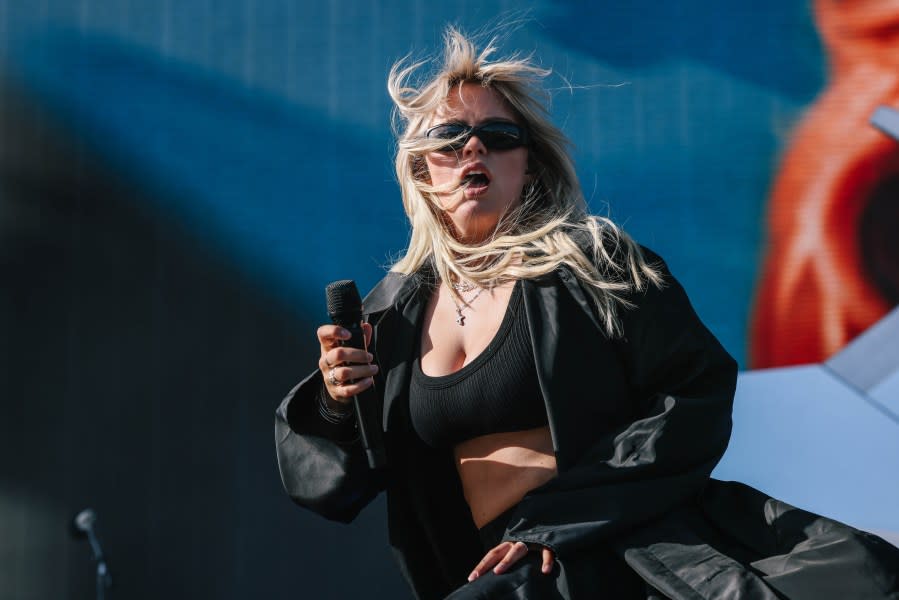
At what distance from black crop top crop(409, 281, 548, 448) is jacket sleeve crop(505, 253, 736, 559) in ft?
0.39

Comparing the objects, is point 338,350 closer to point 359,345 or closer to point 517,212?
point 359,345

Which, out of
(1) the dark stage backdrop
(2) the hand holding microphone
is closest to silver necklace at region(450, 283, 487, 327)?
(2) the hand holding microphone

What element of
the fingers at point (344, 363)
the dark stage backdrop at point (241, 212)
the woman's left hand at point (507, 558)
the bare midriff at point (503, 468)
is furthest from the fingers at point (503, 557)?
the dark stage backdrop at point (241, 212)

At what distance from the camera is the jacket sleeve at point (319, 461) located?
6.16ft

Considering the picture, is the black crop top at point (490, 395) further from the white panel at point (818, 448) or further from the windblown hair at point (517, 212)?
the white panel at point (818, 448)

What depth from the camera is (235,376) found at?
4359 mm

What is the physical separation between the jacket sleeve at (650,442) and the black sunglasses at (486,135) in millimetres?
417

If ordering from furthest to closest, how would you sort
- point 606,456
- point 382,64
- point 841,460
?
1. point 382,64
2. point 841,460
3. point 606,456

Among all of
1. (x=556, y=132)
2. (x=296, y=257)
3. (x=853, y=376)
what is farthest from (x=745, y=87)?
(x=556, y=132)

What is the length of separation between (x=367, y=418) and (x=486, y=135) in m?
0.61

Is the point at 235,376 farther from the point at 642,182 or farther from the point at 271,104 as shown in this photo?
the point at 642,182

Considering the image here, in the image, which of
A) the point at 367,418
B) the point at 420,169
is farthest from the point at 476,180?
the point at 367,418

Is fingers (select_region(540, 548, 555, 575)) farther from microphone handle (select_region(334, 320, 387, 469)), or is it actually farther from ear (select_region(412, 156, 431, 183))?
ear (select_region(412, 156, 431, 183))

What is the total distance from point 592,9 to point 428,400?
289cm
